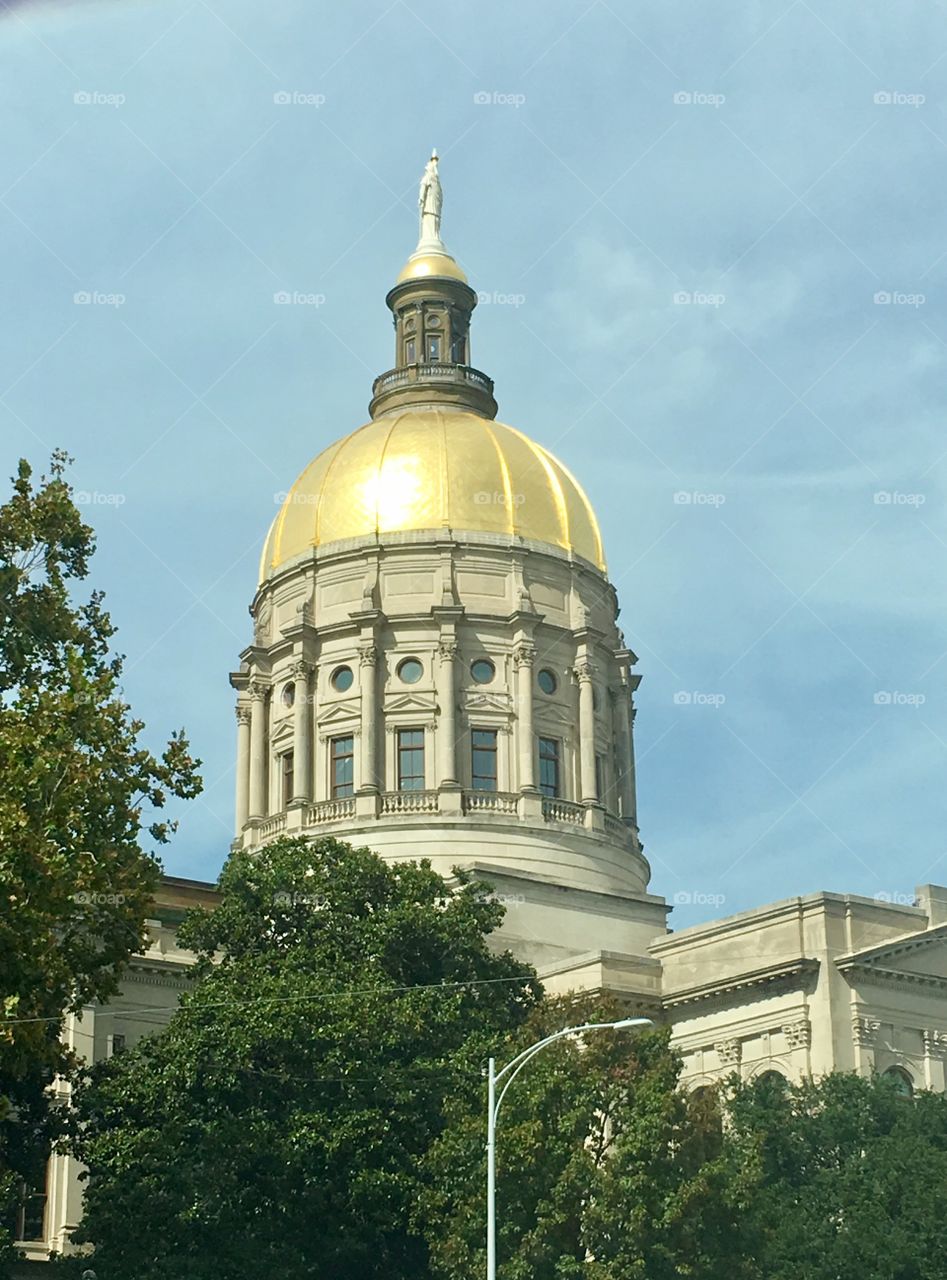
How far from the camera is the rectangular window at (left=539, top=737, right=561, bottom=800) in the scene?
238ft

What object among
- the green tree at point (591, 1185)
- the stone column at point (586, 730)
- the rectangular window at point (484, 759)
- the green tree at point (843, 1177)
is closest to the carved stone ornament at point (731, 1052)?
the green tree at point (843, 1177)

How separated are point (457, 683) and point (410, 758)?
9.58 ft

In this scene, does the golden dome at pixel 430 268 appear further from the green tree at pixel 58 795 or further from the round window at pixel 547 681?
the green tree at pixel 58 795

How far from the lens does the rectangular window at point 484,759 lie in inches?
2827

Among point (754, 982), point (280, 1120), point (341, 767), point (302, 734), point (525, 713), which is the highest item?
point (525, 713)

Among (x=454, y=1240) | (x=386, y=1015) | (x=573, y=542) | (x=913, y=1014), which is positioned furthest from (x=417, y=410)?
(x=454, y=1240)

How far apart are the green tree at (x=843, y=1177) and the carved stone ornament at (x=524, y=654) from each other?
2358 centimetres

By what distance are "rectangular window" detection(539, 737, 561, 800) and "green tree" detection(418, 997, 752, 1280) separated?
92.6 ft

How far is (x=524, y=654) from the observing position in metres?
73.0

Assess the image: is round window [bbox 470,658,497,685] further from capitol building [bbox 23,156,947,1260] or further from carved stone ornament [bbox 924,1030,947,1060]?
carved stone ornament [bbox 924,1030,947,1060]

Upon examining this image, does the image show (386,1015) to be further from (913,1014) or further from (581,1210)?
(913,1014)

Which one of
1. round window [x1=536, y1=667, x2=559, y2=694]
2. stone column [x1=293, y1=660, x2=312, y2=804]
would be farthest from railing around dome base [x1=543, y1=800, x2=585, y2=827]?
stone column [x1=293, y1=660, x2=312, y2=804]

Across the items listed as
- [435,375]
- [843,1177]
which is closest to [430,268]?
[435,375]

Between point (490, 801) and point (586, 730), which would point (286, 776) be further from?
point (586, 730)
